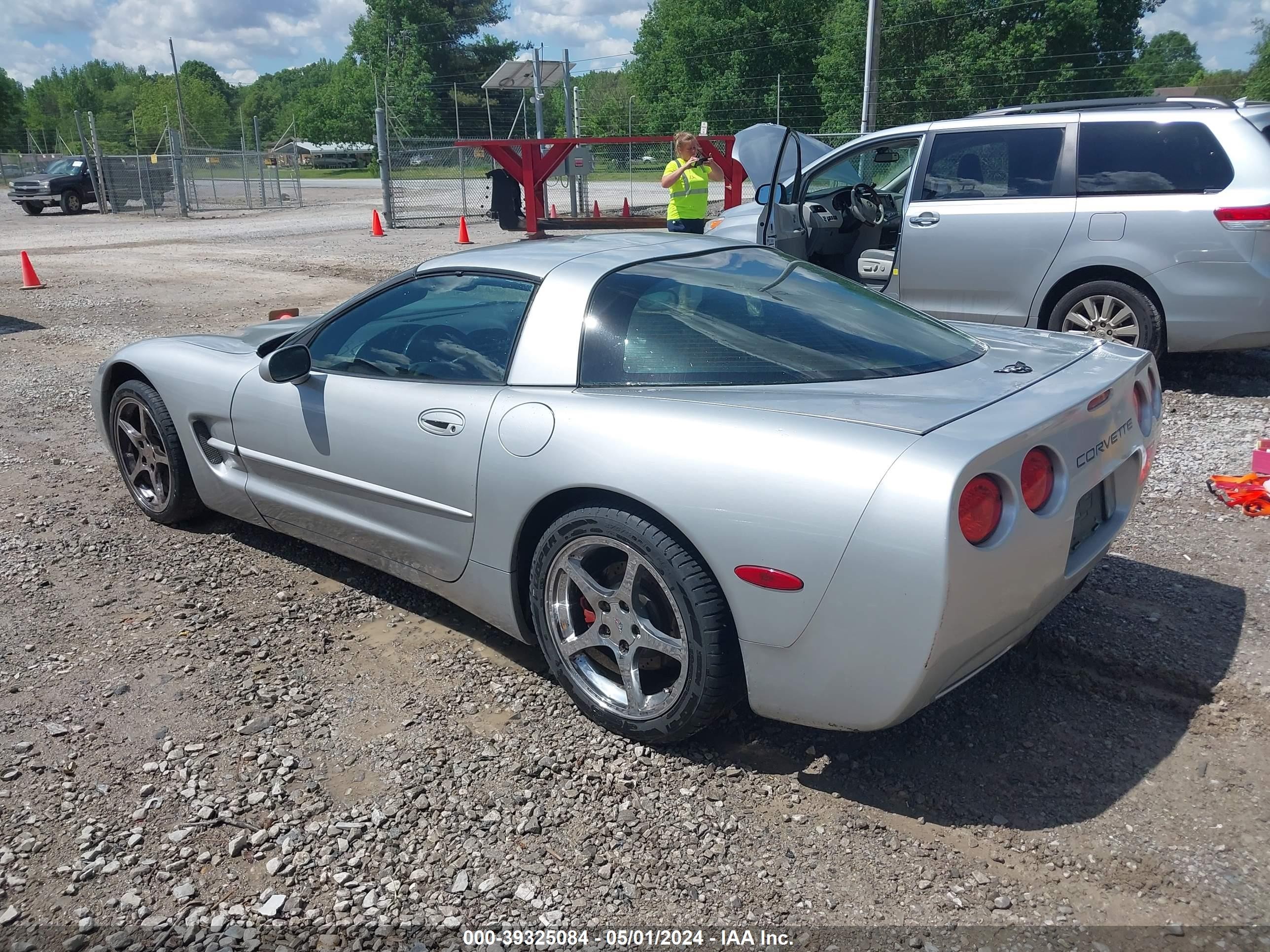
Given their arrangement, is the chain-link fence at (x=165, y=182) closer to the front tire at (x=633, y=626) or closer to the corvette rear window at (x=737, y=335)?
the corvette rear window at (x=737, y=335)

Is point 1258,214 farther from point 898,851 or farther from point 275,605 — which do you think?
point 275,605

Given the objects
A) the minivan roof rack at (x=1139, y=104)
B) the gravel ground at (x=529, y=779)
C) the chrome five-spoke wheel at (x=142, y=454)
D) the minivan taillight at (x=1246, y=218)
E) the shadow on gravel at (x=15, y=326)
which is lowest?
the gravel ground at (x=529, y=779)

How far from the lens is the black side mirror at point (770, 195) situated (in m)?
7.28

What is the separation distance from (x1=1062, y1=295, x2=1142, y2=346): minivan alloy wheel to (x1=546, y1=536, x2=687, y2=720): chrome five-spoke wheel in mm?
4697

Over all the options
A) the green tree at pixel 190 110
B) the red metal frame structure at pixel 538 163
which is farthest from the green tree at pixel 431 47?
the red metal frame structure at pixel 538 163

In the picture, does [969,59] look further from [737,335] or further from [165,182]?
[737,335]

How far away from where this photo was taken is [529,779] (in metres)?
2.84

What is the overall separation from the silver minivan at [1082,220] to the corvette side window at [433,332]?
357 centimetres

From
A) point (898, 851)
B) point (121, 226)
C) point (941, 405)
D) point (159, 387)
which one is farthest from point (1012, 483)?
point (121, 226)

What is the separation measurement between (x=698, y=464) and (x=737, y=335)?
0.62 meters

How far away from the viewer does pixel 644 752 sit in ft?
9.68

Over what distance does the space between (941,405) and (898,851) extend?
1.15 m

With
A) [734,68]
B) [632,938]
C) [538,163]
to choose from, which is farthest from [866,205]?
[734,68]

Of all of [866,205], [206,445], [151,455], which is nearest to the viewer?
[206,445]
